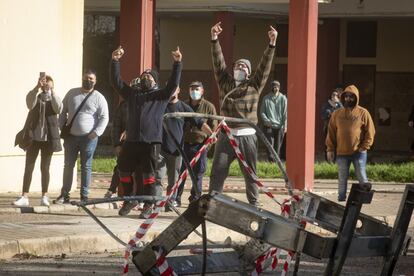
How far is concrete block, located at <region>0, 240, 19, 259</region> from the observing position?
12008 millimetres

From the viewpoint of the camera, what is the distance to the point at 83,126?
16.8 meters

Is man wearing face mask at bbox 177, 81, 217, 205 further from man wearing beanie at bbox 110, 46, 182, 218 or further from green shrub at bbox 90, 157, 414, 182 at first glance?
green shrub at bbox 90, 157, 414, 182

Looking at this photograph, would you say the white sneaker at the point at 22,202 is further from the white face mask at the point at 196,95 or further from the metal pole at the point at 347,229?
the metal pole at the point at 347,229

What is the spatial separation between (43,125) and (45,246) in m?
4.37

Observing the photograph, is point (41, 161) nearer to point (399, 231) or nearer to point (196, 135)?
point (196, 135)

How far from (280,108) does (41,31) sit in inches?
357

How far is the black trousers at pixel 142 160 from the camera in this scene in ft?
49.8

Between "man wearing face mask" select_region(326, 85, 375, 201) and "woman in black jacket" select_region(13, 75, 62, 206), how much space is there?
452 centimetres

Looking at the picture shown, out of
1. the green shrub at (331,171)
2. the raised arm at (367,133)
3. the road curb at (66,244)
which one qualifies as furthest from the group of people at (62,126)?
the green shrub at (331,171)

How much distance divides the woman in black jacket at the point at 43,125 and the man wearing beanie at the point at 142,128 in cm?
165

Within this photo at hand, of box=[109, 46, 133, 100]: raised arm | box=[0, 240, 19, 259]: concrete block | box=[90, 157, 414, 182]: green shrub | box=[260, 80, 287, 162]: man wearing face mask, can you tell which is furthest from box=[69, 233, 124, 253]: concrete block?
box=[260, 80, 287, 162]: man wearing face mask

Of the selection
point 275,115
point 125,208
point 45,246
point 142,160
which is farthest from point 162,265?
point 275,115

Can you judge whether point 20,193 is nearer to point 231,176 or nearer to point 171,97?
point 171,97

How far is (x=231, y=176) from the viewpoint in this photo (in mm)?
23797
